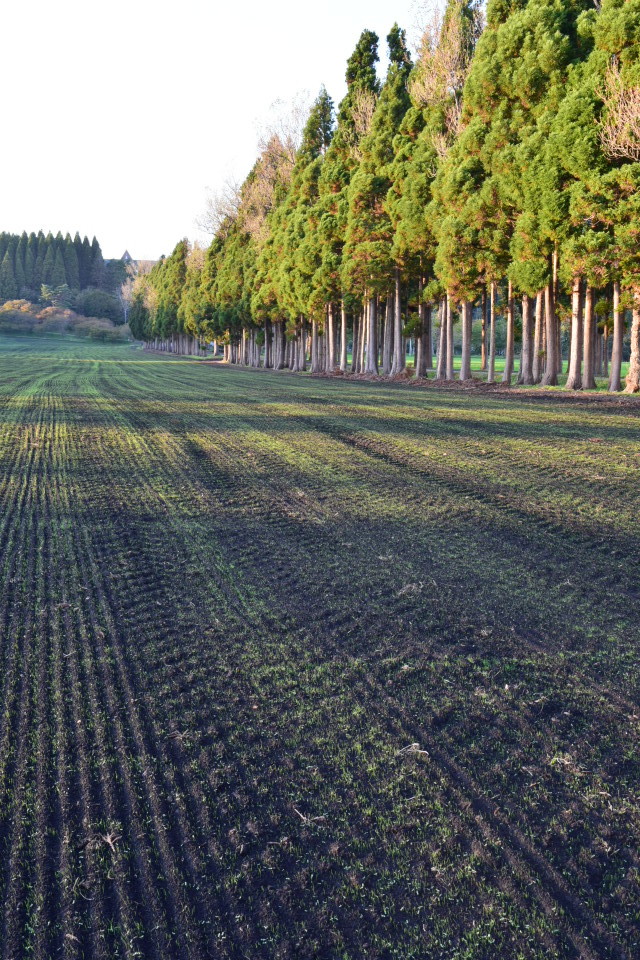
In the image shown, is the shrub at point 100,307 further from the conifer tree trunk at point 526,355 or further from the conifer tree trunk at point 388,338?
the conifer tree trunk at point 526,355

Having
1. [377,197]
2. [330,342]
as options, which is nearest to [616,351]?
[377,197]

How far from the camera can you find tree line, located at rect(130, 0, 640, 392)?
18.8 metres

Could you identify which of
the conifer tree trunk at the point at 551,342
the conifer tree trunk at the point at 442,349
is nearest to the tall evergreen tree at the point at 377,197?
the conifer tree trunk at the point at 442,349

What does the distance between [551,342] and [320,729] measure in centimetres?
2305

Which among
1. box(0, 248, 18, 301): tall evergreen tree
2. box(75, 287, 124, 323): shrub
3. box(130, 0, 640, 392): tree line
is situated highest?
box(0, 248, 18, 301): tall evergreen tree

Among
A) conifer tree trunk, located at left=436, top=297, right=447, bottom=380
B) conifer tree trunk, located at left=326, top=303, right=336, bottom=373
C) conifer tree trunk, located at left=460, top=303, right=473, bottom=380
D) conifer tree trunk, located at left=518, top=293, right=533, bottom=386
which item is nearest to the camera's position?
conifer tree trunk, located at left=518, top=293, right=533, bottom=386

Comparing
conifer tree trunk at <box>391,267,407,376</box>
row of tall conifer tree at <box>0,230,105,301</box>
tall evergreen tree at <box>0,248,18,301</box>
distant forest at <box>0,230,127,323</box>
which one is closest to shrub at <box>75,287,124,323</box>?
distant forest at <box>0,230,127,323</box>

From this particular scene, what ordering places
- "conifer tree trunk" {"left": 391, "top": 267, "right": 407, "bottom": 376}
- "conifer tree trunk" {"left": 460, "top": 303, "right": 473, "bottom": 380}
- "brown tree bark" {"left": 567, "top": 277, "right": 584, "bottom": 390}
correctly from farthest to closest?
"conifer tree trunk" {"left": 391, "top": 267, "right": 407, "bottom": 376} → "conifer tree trunk" {"left": 460, "top": 303, "right": 473, "bottom": 380} → "brown tree bark" {"left": 567, "top": 277, "right": 584, "bottom": 390}

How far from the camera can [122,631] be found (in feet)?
12.1

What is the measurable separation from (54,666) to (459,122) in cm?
2728

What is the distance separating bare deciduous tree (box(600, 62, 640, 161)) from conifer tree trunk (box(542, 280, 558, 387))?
554 centimetres

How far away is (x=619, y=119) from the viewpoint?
689 inches

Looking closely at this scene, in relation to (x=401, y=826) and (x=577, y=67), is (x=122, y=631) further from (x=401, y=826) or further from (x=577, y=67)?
(x=577, y=67)

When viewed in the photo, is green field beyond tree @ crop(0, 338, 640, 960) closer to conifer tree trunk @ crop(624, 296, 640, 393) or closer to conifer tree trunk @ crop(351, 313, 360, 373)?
conifer tree trunk @ crop(624, 296, 640, 393)
